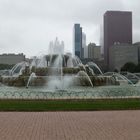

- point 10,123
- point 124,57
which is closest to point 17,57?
point 124,57

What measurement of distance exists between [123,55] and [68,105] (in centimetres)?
15404

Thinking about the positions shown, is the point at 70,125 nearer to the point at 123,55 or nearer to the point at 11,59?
the point at 11,59

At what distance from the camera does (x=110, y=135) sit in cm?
1076

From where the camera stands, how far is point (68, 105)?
18.4m

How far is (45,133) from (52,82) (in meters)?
23.0

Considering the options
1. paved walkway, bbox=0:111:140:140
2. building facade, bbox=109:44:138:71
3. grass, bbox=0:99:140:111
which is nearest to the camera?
paved walkway, bbox=0:111:140:140

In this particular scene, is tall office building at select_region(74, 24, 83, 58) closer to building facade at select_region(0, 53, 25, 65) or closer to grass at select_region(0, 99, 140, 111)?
building facade at select_region(0, 53, 25, 65)

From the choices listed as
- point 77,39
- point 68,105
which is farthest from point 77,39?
point 68,105

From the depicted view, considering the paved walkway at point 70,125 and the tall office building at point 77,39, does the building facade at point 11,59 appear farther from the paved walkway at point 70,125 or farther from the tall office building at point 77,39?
the paved walkway at point 70,125

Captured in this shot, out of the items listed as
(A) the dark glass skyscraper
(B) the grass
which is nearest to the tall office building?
(A) the dark glass skyscraper

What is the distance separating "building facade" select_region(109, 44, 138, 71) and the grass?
14818 cm

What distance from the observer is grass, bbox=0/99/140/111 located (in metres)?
17.6

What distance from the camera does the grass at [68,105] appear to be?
17581 millimetres

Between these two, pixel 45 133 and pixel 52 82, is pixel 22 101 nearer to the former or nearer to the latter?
pixel 45 133
